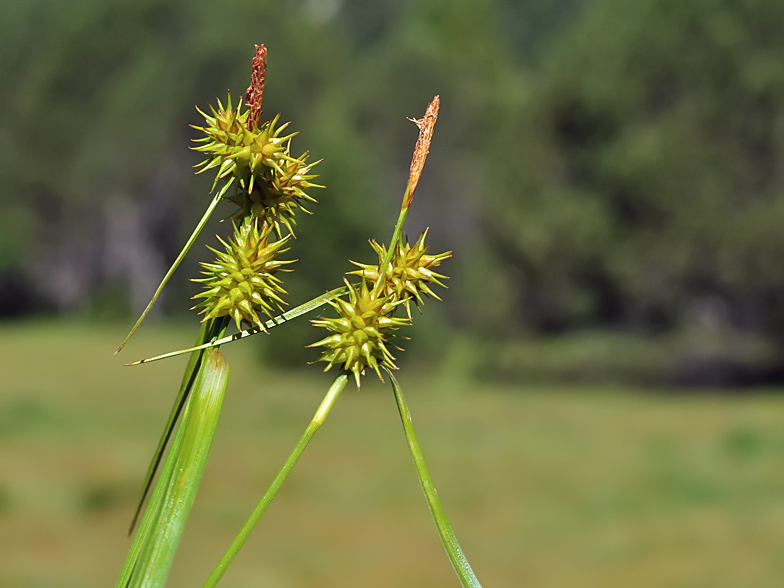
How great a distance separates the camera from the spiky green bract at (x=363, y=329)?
49 cm

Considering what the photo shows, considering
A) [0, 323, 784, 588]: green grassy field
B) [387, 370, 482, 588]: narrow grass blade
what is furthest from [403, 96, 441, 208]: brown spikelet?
[0, 323, 784, 588]: green grassy field

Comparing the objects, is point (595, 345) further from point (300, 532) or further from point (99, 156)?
point (99, 156)

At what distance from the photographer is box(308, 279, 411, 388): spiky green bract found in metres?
0.49

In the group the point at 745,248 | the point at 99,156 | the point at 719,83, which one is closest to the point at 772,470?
the point at 745,248

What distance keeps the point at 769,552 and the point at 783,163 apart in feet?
32.8

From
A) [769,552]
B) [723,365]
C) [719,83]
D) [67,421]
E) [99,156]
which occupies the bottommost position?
[769,552]

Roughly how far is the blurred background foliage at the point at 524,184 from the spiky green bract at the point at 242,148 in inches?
667

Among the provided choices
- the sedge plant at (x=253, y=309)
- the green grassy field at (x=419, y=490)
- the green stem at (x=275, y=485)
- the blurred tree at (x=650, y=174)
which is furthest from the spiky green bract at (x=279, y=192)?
the blurred tree at (x=650, y=174)

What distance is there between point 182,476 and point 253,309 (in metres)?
0.09

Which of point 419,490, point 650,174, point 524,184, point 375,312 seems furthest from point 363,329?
point 524,184

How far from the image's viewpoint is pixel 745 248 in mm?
17312

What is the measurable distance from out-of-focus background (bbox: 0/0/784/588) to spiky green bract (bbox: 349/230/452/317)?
8153 mm

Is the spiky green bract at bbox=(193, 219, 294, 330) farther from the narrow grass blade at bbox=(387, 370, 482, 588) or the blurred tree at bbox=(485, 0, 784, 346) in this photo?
the blurred tree at bbox=(485, 0, 784, 346)

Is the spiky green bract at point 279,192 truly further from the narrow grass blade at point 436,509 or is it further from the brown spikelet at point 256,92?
the narrow grass blade at point 436,509
